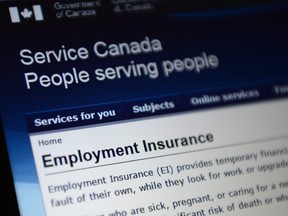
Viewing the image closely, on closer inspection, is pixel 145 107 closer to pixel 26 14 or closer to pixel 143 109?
pixel 143 109

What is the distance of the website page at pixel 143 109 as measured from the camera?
94 cm

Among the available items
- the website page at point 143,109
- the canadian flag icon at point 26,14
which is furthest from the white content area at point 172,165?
the canadian flag icon at point 26,14

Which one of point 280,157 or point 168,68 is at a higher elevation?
point 168,68

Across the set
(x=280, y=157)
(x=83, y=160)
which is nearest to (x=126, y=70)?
(x=83, y=160)

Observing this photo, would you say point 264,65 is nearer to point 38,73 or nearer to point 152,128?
point 152,128

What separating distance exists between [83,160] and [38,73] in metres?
0.18

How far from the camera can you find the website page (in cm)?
94

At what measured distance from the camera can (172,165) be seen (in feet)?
3.21

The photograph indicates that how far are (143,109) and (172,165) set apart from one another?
0.12 metres

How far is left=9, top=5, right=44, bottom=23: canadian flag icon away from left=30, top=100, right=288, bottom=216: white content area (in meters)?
0.22

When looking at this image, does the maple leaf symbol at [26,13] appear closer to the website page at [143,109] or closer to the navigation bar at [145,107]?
the website page at [143,109]

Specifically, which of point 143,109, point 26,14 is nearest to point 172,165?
point 143,109

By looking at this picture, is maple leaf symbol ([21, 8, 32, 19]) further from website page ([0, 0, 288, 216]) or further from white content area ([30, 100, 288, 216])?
white content area ([30, 100, 288, 216])

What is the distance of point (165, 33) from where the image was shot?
1.06 metres
